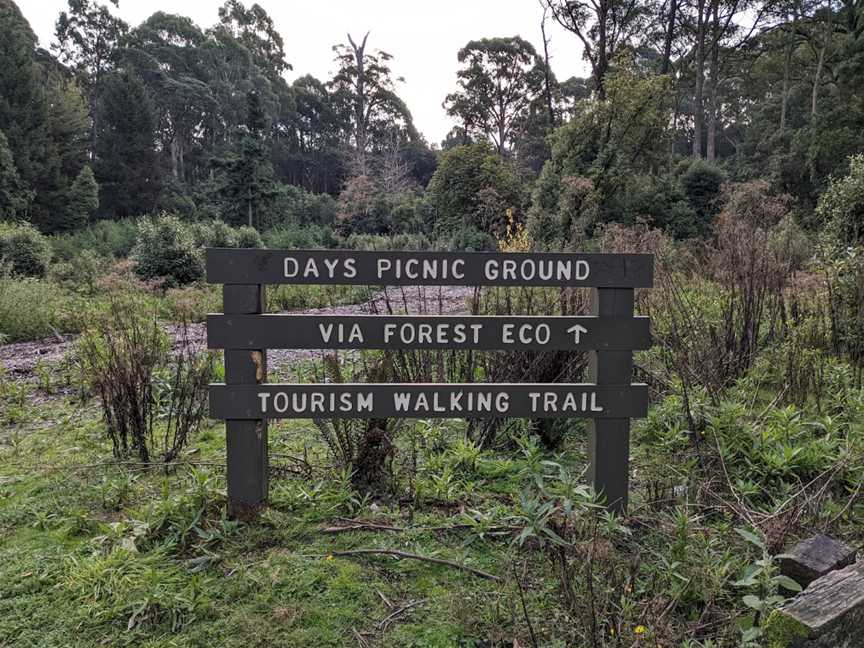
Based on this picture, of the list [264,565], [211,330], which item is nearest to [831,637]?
[264,565]

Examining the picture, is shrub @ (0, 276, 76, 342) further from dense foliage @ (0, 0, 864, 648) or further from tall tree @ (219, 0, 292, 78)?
tall tree @ (219, 0, 292, 78)

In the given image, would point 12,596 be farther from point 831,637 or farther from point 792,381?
point 792,381

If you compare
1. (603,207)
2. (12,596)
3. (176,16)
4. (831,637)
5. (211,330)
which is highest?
(176,16)

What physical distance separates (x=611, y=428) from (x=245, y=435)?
1714 mm

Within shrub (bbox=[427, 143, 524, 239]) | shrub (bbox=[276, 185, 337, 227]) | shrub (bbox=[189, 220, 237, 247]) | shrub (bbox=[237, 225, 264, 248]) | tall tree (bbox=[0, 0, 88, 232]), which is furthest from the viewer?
shrub (bbox=[276, 185, 337, 227])

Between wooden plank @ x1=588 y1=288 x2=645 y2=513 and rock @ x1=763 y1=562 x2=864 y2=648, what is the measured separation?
3.54 ft

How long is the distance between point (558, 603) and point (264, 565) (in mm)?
1198

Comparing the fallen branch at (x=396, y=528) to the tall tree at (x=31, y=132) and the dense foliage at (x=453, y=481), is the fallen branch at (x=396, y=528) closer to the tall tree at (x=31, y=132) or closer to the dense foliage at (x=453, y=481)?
the dense foliage at (x=453, y=481)

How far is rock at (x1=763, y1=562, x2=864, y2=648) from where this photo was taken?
5.08ft

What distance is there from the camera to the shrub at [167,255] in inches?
529

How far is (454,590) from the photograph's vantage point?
231 centimetres

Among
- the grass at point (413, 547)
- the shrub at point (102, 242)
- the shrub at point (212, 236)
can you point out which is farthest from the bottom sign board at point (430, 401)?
the shrub at point (102, 242)

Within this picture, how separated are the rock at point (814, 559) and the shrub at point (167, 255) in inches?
526

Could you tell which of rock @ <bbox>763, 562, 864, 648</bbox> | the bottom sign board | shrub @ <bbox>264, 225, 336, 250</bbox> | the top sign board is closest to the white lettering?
the top sign board
